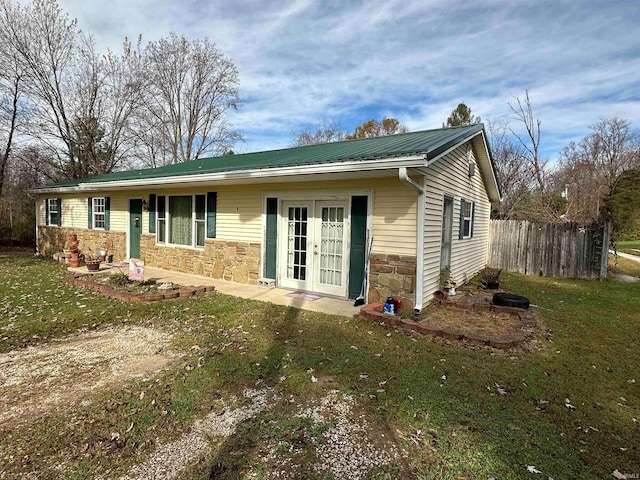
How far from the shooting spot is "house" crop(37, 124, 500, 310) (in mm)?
5688

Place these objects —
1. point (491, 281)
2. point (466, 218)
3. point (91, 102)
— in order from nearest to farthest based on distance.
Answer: point (491, 281)
point (466, 218)
point (91, 102)

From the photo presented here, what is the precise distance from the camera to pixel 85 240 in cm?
1219

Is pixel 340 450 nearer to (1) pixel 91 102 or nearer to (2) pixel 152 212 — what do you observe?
(2) pixel 152 212

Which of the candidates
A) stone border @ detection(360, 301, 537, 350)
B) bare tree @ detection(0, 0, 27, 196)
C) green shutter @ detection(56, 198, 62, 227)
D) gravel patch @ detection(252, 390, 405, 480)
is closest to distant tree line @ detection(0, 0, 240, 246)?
bare tree @ detection(0, 0, 27, 196)

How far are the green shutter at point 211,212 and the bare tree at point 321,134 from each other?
804 inches

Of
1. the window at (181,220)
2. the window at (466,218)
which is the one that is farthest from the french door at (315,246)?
the window at (466,218)

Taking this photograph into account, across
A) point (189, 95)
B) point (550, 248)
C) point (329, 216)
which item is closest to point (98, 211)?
point (329, 216)

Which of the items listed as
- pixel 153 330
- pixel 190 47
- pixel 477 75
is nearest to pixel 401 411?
pixel 153 330

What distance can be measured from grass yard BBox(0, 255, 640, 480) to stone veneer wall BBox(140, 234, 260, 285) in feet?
8.46

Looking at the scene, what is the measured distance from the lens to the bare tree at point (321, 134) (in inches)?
1099

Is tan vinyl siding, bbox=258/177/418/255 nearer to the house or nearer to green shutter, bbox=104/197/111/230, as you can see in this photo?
the house

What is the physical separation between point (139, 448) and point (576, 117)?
76.6 feet

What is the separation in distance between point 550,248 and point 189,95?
76.7 feet

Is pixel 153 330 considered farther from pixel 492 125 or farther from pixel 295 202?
pixel 492 125
